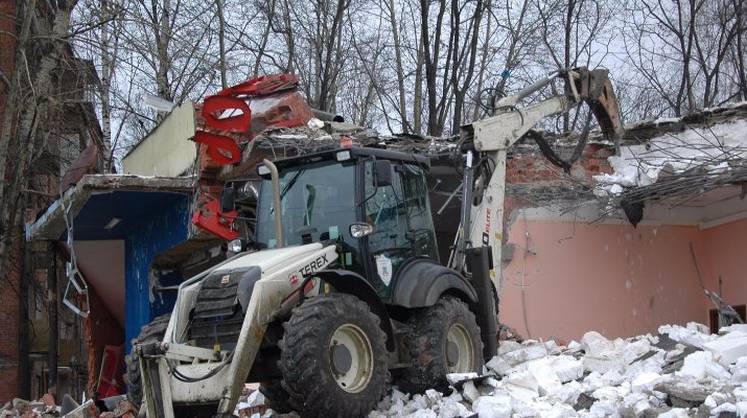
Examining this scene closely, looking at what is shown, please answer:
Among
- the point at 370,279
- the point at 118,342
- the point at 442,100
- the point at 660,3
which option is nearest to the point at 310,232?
the point at 370,279

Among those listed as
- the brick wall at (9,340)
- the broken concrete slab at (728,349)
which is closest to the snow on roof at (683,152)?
the broken concrete slab at (728,349)

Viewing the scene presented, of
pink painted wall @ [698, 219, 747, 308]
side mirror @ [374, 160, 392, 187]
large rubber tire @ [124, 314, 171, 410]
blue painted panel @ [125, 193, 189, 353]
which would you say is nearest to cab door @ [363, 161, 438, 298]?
side mirror @ [374, 160, 392, 187]

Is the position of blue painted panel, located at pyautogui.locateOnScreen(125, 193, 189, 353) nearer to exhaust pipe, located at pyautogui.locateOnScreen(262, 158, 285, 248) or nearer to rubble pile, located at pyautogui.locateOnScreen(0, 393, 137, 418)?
rubble pile, located at pyautogui.locateOnScreen(0, 393, 137, 418)

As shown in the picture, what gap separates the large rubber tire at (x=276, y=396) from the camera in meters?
7.36

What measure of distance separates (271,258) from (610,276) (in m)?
7.48

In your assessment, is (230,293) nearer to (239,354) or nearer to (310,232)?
(239,354)

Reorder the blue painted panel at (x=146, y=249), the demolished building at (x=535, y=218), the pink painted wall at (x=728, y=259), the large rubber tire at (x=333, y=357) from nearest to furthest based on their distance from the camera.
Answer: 1. the large rubber tire at (x=333, y=357)
2. the demolished building at (x=535, y=218)
3. the pink painted wall at (x=728, y=259)
4. the blue painted panel at (x=146, y=249)

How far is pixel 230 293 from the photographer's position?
23.1ft

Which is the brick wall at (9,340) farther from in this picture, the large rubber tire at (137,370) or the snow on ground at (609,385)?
→ the snow on ground at (609,385)

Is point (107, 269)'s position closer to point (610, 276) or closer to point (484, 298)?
point (610, 276)

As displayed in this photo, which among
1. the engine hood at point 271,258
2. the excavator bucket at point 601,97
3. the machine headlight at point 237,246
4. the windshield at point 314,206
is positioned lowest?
the engine hood at point 271,258

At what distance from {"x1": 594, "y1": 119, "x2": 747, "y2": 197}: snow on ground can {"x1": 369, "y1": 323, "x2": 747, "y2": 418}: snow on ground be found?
368cm

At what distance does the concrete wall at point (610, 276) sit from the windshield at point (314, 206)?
5054 mm

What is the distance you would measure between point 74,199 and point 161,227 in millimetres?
2464
